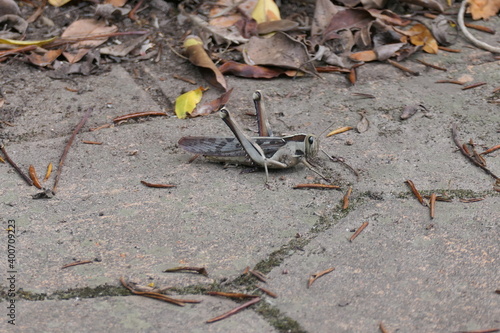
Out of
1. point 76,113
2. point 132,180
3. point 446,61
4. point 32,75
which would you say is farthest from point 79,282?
point 446,61

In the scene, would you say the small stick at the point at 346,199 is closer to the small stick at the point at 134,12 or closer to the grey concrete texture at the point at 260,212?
the grey concrete texture at the point at 260,212

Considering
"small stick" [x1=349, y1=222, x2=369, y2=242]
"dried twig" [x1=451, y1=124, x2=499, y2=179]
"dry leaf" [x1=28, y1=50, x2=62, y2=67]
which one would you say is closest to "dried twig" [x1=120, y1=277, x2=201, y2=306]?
"small stick" [x1=349, y1=222, x2=369, y2=242]

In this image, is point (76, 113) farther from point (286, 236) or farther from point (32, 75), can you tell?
point (286, 236)

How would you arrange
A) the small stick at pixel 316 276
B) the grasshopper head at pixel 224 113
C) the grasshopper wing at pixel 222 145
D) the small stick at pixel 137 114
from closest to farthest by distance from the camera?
the small stick at pixel 316 276 → the grasshopper head at pixel 224 113 → the grasshopper wing at pixel 222 145 → the small stick at pixel 137 114

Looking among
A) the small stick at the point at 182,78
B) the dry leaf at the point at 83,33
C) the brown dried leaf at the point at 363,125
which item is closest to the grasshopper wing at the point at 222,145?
the brown dried leaf at the point at 363,125

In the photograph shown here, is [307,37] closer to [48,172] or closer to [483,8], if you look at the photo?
[483,8]

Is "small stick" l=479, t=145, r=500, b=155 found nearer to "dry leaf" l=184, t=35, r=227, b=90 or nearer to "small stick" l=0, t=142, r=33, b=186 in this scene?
"dry leaf" l=184, t=35, r=227, b=90

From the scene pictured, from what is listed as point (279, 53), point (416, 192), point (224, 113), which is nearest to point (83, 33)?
point (279, 53)
